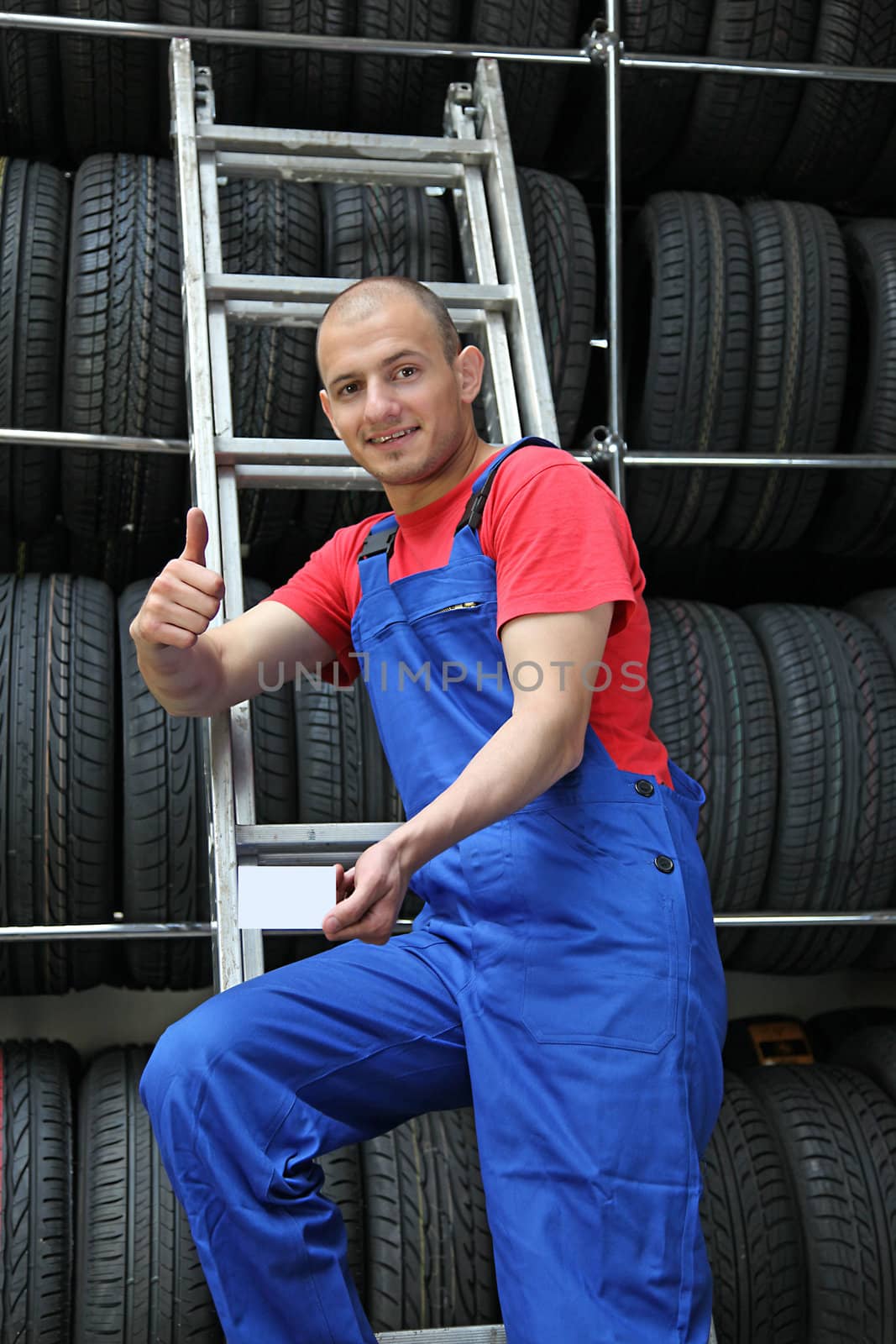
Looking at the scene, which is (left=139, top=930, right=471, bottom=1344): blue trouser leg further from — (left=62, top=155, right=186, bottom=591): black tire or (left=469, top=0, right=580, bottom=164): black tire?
(left=469, top=0, right=580, bottom=164): black tire

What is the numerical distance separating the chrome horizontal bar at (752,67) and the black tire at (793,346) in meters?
0.32

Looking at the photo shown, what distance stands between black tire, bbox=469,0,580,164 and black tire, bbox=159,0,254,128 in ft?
1.91

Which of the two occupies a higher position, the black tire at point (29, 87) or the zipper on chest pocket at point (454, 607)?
the black tire at point (29, 87)

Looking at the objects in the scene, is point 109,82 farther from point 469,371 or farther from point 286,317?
point 469,371

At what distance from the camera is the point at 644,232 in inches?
145

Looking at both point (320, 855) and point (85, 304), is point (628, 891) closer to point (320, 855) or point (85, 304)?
point (320, 855)

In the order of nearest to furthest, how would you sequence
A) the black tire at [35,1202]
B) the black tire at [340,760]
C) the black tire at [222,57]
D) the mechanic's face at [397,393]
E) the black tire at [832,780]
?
the mechanic's face at [397,393] < the black tire at [35,1202] < the black tire at [340,760] < the black tire at [832,780] < the black tire at [222,57]

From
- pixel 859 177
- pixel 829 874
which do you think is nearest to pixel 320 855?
pixel 829 874

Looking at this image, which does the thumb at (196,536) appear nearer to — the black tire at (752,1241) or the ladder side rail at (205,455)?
the ladder side rail at (205,455)

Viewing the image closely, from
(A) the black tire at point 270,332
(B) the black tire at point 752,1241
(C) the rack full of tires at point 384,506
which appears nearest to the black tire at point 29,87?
(C) the rack full of tires at point 384,506

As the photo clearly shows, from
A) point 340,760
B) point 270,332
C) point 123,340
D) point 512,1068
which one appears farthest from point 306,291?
point 512,1068

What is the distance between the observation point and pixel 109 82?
Answer: 357 centimetres

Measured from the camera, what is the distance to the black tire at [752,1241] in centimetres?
290

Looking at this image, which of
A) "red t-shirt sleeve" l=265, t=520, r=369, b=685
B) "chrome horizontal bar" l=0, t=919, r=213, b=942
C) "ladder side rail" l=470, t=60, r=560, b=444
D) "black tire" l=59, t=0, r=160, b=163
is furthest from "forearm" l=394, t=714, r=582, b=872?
"black tire" l=59, t=0, r=160, b=163
